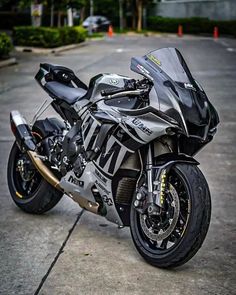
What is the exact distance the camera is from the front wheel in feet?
13.7

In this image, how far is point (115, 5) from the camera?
2486 inches

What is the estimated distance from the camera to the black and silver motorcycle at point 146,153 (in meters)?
4.20

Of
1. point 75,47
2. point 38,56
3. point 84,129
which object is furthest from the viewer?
point 75,47

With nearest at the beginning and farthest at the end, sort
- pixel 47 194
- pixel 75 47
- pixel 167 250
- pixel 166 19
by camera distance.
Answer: pixel 167 250 → pixel 47 194 → pixel 75 47 → pixel 166 19

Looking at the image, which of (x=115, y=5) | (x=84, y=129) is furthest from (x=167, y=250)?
(x=115, y=5)

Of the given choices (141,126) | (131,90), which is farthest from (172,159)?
(131,90)

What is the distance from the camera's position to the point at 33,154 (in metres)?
5.42

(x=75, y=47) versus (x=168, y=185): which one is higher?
(x=168, y=185)

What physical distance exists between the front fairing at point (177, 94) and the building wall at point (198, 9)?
153ft

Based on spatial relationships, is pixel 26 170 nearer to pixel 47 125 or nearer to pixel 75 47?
pixel 47 125

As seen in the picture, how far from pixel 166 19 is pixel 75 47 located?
2658cm

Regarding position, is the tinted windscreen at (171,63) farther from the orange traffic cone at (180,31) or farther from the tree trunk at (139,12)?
the tree trunk at (139,12)

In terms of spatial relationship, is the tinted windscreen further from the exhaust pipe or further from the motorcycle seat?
the exhaust pipe

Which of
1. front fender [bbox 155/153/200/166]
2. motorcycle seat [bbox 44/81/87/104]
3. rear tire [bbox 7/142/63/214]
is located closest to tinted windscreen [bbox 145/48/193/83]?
front fender [bbox 155/153/200/166]
